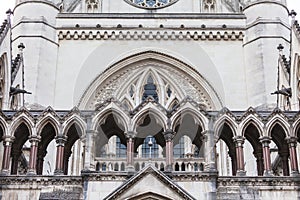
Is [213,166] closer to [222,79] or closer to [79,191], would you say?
[79,191]

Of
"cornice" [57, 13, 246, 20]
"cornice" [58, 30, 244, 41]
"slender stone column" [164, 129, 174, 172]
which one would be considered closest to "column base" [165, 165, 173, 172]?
"slender stone column" [164, 129, 174, 172]

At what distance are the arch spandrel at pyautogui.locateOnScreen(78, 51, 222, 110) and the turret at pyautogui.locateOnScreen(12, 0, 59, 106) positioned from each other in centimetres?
178

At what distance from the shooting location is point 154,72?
2766 centimetres

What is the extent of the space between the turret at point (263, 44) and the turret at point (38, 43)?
8530mm

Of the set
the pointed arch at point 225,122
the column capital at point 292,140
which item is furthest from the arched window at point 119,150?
the column capital at point 292,140

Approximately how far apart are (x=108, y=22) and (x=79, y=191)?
478 inches

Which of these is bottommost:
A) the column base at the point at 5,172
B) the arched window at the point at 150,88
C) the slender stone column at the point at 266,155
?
the column base at the point at 5,172

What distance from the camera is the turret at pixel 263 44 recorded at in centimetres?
2569

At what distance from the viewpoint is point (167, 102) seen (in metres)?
27.0

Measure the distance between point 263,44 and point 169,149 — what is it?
10.6 meters

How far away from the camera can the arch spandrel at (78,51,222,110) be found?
2662 cm

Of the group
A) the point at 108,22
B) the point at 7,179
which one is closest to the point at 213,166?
the point at 7,179

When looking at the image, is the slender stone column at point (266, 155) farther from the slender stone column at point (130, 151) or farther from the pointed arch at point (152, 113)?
the slender stone column at point (130, 151)

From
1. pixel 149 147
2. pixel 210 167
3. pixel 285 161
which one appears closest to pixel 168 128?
pixel 210 167
